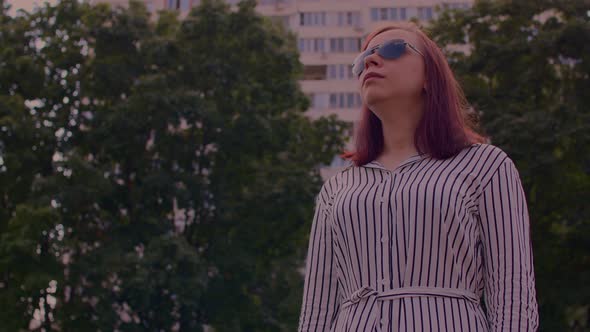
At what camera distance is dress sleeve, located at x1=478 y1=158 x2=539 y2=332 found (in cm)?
290

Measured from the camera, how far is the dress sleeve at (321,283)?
3283 mm

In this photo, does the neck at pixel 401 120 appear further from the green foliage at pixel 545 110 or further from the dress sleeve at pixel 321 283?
the green foliage at pixel 545 110

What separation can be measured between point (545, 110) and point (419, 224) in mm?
21372

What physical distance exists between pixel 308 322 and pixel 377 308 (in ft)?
1.17

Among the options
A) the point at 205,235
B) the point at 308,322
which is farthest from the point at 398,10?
the point at 308,322

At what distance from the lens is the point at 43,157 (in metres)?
27.4

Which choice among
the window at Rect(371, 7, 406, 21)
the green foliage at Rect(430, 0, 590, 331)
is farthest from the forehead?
the window at Rect(371, 7, 406, 21)

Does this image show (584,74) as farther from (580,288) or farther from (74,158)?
(74,158)

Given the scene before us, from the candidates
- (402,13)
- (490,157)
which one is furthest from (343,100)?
(490,157)

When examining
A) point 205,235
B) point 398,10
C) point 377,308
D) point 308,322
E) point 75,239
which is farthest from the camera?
point 398,10

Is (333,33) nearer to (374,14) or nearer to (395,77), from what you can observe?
(374,14)

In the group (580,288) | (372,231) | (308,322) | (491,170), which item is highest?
(491,170)

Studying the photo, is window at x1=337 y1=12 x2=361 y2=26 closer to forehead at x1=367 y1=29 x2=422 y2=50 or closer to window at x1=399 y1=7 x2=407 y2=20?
window at x1=399 y1=7 x2=407 y2=20

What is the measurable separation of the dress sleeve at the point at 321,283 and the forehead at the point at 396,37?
1.87 ft
